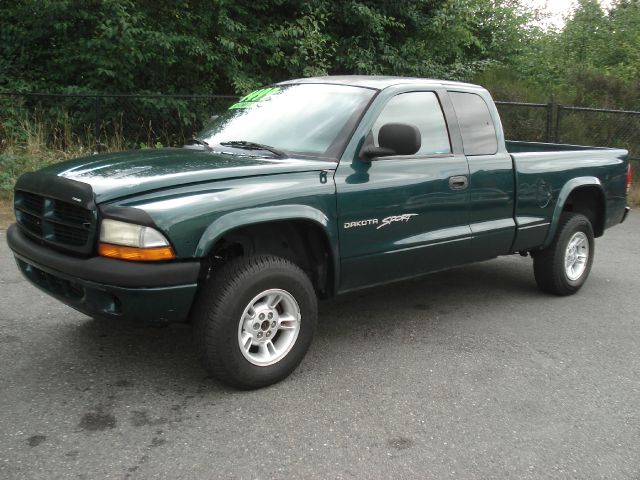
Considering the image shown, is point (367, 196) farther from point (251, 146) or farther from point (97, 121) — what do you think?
point (97, 121)

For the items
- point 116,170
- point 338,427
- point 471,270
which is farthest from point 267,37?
point 338,427

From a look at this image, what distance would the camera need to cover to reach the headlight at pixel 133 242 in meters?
3.41

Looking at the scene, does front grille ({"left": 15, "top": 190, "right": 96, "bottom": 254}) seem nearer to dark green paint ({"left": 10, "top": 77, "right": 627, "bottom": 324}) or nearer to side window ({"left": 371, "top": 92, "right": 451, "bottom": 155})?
dark green paint ({"left": 10, "top": 77, "right": 627, "bottom": 324})

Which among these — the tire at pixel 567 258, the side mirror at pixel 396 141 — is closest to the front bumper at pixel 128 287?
the side mirror at pixel 396 141

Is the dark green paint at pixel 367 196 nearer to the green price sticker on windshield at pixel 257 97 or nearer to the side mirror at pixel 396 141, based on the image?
the side mirror at pixel 396 141

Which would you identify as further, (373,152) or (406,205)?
(406,205)

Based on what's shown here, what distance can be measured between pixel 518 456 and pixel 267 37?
11233mm

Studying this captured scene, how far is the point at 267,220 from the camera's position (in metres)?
3.76

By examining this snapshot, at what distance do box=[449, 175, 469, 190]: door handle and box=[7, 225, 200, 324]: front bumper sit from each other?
209cm

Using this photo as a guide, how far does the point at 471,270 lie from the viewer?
694 centimetres

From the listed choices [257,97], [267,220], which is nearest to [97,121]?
[257,97]

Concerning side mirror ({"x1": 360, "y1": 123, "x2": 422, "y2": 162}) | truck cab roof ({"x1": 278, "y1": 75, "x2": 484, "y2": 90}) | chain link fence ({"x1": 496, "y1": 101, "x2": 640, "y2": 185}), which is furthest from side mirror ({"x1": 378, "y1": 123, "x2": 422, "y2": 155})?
chain link fence ({"x1": 496, "y1": 101, "x2": 640, "y2": 185})

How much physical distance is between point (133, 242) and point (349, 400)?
146 centimetres

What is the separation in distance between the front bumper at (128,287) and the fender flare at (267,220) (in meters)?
0.14
